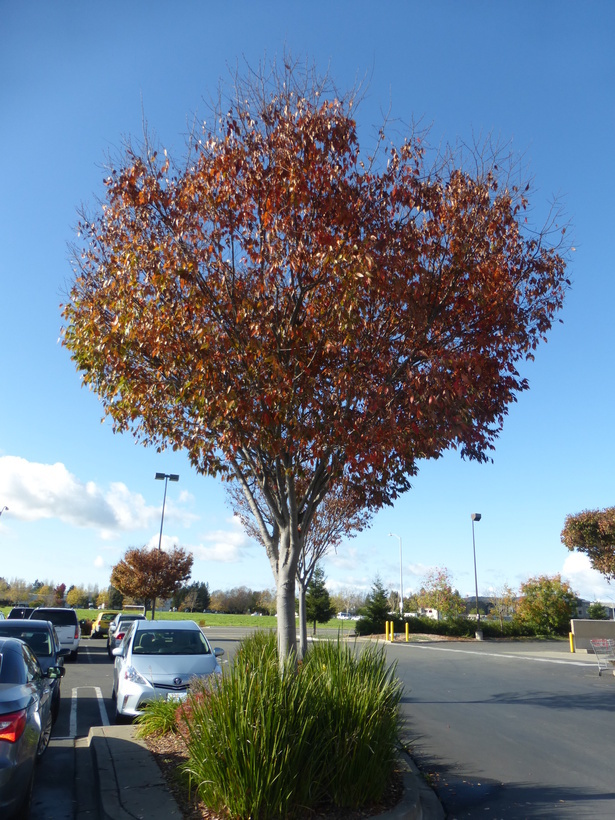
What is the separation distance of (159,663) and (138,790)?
4.60m

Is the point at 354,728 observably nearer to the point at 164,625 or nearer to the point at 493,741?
the point at 493,741

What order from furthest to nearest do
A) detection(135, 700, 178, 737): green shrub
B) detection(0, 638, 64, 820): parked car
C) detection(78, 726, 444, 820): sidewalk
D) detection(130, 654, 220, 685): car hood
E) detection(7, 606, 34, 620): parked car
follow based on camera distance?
detection(7, 606, 34, 620): parked car, detection(130, 654, 220, 685): car hood, detection(135, 700, 178, 737): green shrub, detection(78, 726, 444, 820): sidewalk, detection(0, 638, 64, 820): parked car

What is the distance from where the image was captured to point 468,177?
849 centimetres

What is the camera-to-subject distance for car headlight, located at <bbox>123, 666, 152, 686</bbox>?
9.95 metres

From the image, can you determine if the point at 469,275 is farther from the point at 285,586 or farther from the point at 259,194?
the point at 285,586

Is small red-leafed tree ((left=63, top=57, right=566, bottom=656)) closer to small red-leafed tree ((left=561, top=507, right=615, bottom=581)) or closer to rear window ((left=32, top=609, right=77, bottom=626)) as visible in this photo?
rear window ((left=32, top=609, right=77, bottom=626))

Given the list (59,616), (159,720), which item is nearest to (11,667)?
(159,720)

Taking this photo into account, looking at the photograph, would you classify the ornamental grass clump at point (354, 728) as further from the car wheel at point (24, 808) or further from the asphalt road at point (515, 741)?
the car wheel at point (24, 808)

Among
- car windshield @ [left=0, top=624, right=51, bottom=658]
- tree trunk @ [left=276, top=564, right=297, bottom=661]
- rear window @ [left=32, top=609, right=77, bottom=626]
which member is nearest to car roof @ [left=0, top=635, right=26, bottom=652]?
tree trunk @ [left=276, top=564, right=297, bottom=661]

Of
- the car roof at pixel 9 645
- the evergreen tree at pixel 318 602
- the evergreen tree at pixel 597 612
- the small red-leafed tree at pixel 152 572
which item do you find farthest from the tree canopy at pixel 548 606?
the car roof at pixel 9 645

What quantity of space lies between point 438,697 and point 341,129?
10923mm

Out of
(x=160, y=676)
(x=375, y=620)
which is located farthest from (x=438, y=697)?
(x=375, y=620)

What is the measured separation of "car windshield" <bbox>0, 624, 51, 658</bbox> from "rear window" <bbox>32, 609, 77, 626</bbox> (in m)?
12.4

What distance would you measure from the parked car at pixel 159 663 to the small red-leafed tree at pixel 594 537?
25.2 meters
